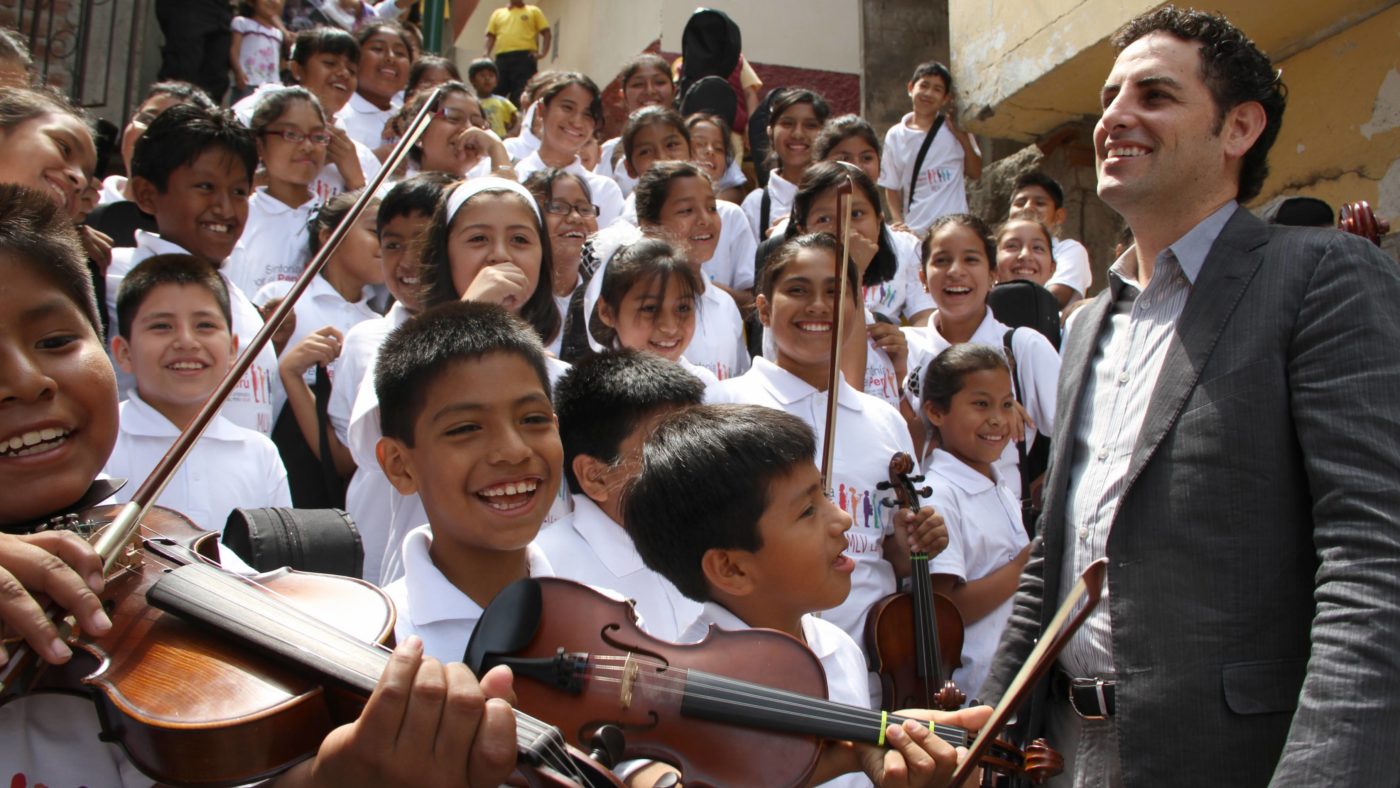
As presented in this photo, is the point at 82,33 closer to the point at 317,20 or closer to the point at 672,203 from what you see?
the point at 317,20

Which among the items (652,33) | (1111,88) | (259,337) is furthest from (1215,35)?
(652,33)

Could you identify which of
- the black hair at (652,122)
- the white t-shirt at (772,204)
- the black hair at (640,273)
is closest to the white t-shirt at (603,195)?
the black hair at (652,122)

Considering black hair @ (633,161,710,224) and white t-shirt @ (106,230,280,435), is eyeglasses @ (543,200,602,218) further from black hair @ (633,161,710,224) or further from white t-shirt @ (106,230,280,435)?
white t-shirt @ (106,230,280,435)

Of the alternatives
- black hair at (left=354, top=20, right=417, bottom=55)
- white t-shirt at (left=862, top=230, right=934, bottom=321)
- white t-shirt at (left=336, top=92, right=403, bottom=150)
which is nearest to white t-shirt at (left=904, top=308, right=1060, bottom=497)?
white t-shirt at (left=862, top=230, right=934, bottom=321)

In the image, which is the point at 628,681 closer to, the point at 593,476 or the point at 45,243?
the point at 45,243

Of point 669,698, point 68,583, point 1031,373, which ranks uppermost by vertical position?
point 1031,373

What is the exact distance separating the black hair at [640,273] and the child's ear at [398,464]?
1436 millimetres

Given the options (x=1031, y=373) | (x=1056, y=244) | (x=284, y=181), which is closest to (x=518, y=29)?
(x=1056, y=244)

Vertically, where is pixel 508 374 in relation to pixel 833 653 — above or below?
above

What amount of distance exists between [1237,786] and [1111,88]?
1.34 meters

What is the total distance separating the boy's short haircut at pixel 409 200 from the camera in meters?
3.83

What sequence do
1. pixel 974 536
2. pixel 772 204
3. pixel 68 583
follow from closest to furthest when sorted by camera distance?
1. pixel 68 583
2. pixel 974 536
3. pixel 772 204

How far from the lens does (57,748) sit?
49.4 inches

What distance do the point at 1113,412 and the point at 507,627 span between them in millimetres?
1238
